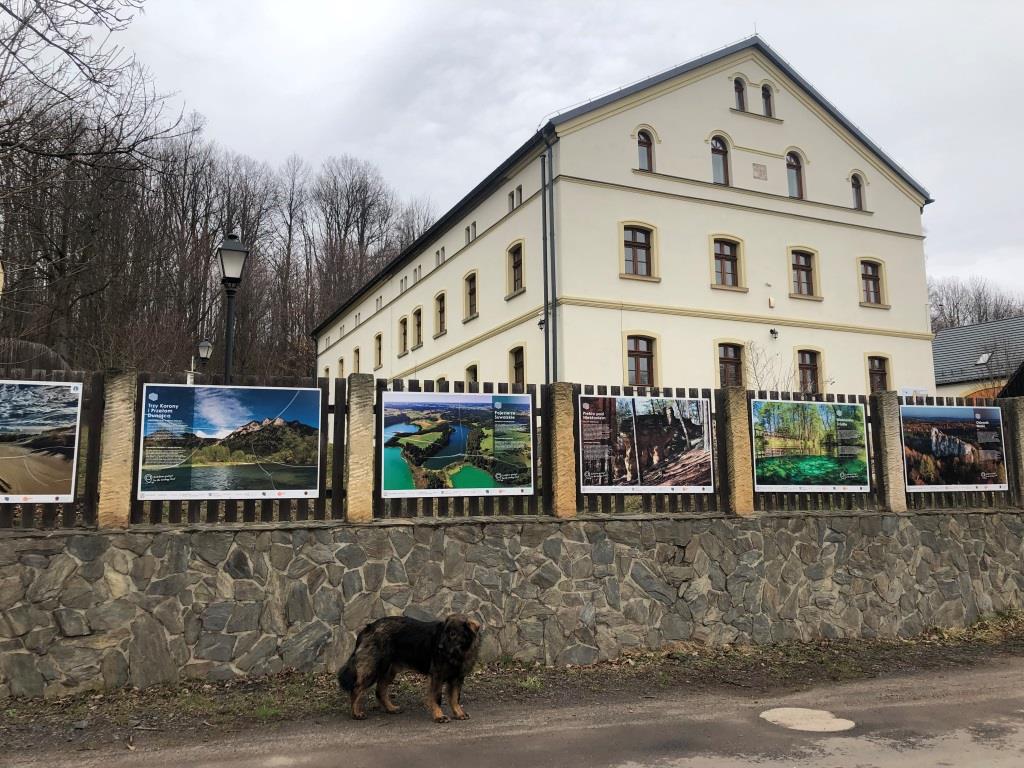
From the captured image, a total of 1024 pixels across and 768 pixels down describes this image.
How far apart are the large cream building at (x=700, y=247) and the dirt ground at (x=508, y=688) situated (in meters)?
13.6

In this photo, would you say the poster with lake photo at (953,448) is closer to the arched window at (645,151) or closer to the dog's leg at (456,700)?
the dog's leg at (456,700)

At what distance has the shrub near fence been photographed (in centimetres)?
650

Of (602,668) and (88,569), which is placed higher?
(88,569)

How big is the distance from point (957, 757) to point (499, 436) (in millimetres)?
4614

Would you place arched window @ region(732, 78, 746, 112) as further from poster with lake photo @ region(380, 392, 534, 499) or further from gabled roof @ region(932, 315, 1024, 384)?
poster with lake photo @ region(380, 392, 534, 499)

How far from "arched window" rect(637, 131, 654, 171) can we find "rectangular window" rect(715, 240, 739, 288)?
3317 mm

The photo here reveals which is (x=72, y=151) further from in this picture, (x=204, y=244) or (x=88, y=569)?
(x=204, y=244)

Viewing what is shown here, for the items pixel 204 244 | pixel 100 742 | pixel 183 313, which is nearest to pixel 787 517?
pixel 100 742

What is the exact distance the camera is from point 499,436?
7867 millimetres

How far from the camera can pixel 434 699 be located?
569 cm

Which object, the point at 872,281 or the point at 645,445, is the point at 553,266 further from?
the point at 645,445

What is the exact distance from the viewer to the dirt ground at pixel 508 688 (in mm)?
5426

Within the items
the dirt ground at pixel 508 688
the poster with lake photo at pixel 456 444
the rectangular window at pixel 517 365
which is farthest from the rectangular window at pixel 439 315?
the dirt ground at pixel 508 688

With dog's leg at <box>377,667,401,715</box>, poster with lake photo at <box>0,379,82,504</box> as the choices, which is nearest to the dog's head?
dog's leg at <box>377,667,401,715</box>
